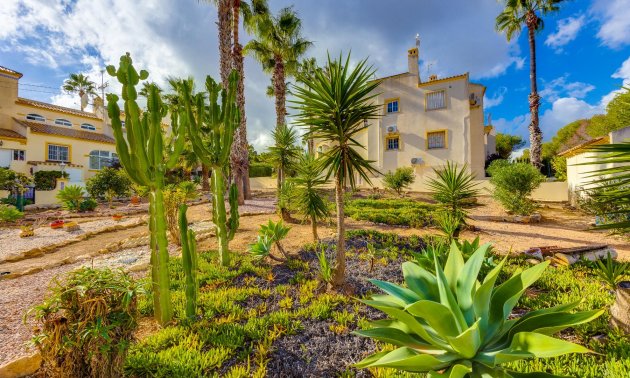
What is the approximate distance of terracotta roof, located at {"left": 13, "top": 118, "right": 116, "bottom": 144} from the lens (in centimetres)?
2120

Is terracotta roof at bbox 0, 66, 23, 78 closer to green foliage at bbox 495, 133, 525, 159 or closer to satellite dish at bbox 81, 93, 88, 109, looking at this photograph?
satellite dish at bbox 81, 93, 88, 109

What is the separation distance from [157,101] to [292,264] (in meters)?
3.71

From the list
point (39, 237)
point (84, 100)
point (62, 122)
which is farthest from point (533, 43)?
point (84, 100)

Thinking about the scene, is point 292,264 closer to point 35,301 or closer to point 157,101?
point 157,101

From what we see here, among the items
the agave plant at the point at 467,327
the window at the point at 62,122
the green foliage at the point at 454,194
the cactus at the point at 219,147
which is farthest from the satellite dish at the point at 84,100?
the agave plant at the point at 467,327

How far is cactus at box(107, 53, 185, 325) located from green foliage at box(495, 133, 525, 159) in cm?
3883

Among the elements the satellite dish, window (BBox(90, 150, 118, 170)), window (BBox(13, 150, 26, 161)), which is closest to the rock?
window (BBox(13, 150, 26, 161))

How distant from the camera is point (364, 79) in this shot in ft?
13.5

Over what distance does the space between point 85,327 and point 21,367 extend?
3.94ft

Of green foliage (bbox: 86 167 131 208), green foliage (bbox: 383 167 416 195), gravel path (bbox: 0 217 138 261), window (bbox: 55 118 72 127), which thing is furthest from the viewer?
window (bbox: 55 118 72 127)

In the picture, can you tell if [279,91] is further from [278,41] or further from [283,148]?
[283,148]

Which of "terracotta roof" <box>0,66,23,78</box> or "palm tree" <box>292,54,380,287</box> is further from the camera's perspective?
"terracotta roof" <box>0,66,23,78</box>

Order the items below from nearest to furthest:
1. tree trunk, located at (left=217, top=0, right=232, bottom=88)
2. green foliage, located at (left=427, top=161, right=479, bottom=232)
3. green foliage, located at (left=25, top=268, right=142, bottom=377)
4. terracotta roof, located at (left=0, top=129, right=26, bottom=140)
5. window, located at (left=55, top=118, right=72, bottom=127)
Answer: green foliage, located at (left=25, top=268, right=142, bottom=377) < green foliage, located at (left=427, top=161, right=479, bottom=232) < tree trunk, located at (left=217, top=0, right=232, bottom=88) < terracotta roof, located at (left=0, top=129, right=26, bottom=140) < window, located at (left=55, top=118, right=72, bottom=127)

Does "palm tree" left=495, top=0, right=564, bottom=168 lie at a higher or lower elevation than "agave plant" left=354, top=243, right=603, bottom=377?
higher
